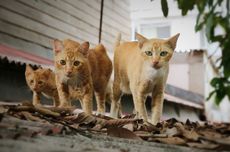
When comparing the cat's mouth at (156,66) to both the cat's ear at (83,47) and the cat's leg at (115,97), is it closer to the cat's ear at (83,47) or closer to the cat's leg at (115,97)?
the cat's ear at (83,47)

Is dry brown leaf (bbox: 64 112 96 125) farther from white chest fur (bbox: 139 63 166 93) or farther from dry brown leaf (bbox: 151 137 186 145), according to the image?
white chest fur (bbox: 139 63 166 93)

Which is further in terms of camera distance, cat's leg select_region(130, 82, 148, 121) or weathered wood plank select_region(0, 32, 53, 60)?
weathered wood plank select_region(0, 32, 53, 60)

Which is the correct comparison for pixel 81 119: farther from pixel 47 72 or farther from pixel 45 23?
pixel 45 23

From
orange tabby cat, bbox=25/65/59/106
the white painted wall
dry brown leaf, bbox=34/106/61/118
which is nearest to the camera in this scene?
dry brown leaf, bbox=34/106/61/118

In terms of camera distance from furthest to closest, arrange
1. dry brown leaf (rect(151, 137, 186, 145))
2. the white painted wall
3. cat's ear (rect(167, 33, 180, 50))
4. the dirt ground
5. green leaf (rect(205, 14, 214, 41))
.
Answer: the white painted wall < cat's ear (rect(167, 33, 180, 50)) < dry brown leaf (rect(151, 137, 186, 145)) < green leaf (rect(205, 14, 214, 41)) < the dirt ground

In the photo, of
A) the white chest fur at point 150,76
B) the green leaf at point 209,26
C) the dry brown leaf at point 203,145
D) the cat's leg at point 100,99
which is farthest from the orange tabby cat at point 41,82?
the green leaf at point 209,26

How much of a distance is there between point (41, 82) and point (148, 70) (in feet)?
2.57

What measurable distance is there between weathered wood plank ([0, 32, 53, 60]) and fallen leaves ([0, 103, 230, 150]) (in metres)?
1.42

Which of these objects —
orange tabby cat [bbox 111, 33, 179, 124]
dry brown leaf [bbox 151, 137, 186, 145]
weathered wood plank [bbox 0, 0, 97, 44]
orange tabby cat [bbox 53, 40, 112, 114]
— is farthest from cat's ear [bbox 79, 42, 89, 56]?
weathered wood plank [bbox 0, 0, 97, 44]

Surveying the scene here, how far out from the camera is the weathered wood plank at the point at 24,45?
10.8 feet

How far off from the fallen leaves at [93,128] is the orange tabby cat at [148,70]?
44 centimetres

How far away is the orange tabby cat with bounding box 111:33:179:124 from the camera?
2.41 m

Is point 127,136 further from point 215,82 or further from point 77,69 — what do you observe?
→ point 77,69

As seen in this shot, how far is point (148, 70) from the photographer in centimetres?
242
